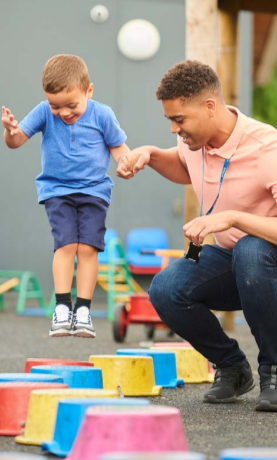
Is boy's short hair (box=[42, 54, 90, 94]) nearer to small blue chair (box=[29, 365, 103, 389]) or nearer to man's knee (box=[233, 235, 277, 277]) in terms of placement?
man's knee (box=[233, 235, 277, 277])

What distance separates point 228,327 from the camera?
7.66 m

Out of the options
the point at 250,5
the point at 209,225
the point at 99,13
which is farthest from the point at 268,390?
the point at 99,13

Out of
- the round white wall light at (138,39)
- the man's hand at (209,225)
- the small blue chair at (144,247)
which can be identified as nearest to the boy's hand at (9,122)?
the man's hand at (209,225)

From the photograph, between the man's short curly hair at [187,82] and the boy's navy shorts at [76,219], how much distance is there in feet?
2.47

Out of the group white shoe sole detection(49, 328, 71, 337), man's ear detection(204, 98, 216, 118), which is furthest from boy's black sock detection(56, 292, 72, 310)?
man's ear detection(204, 98, 216, 118)

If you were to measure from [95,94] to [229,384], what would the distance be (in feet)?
27.0

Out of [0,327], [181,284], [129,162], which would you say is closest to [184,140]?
[129,162]

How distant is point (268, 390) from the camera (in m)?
3.45

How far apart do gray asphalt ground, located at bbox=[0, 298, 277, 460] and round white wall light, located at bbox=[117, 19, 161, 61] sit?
4157 millimetres

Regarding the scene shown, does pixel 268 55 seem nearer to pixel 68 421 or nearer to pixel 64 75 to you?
pixel 64 75

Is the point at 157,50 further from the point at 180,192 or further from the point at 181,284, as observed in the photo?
the point at 181,284

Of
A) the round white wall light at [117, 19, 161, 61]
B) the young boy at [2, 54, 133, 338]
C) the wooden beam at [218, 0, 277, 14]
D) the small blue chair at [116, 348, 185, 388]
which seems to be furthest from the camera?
the round white wall light at [117, 19, 161, 61]

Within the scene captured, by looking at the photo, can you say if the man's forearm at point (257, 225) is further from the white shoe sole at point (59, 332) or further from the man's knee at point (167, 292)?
the white shoe sole at point (59, 332)

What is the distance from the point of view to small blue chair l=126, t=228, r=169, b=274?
11016 mm
